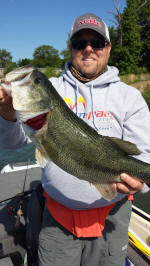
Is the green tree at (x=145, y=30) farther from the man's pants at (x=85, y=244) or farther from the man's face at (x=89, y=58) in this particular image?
the man's pants at (x=85, y=244)

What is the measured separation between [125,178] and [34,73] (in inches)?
57.4

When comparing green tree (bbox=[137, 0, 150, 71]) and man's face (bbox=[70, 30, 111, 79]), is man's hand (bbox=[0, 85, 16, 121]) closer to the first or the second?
man's face (bbox=[70, 30, 111, 79])

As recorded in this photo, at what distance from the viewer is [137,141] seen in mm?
2750

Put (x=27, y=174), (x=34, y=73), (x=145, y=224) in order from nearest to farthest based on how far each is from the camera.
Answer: (x=34, y=73)
(x=145, y=224)
(x=27, y=174)

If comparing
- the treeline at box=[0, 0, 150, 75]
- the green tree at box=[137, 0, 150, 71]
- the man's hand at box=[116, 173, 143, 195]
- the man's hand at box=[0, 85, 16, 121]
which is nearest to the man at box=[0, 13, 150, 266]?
the man's hand at box=[116, 173, 143, 195]

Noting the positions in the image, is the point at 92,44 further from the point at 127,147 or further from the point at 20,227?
the point at 20,227

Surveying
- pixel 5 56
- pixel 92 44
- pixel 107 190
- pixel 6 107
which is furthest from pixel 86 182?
pixel 5 56

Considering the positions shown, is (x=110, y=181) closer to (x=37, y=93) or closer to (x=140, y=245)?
(x=37, y=93)

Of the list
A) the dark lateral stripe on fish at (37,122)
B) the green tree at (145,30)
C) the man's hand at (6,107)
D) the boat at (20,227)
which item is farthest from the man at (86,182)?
the green tree at (145,30)

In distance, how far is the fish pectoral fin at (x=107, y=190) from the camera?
2.41 meters

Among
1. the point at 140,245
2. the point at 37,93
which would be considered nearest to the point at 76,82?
the point at 37,93

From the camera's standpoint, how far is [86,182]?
266 cm

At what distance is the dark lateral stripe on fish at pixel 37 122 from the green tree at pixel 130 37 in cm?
3677

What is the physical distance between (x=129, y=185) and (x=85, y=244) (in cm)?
123
